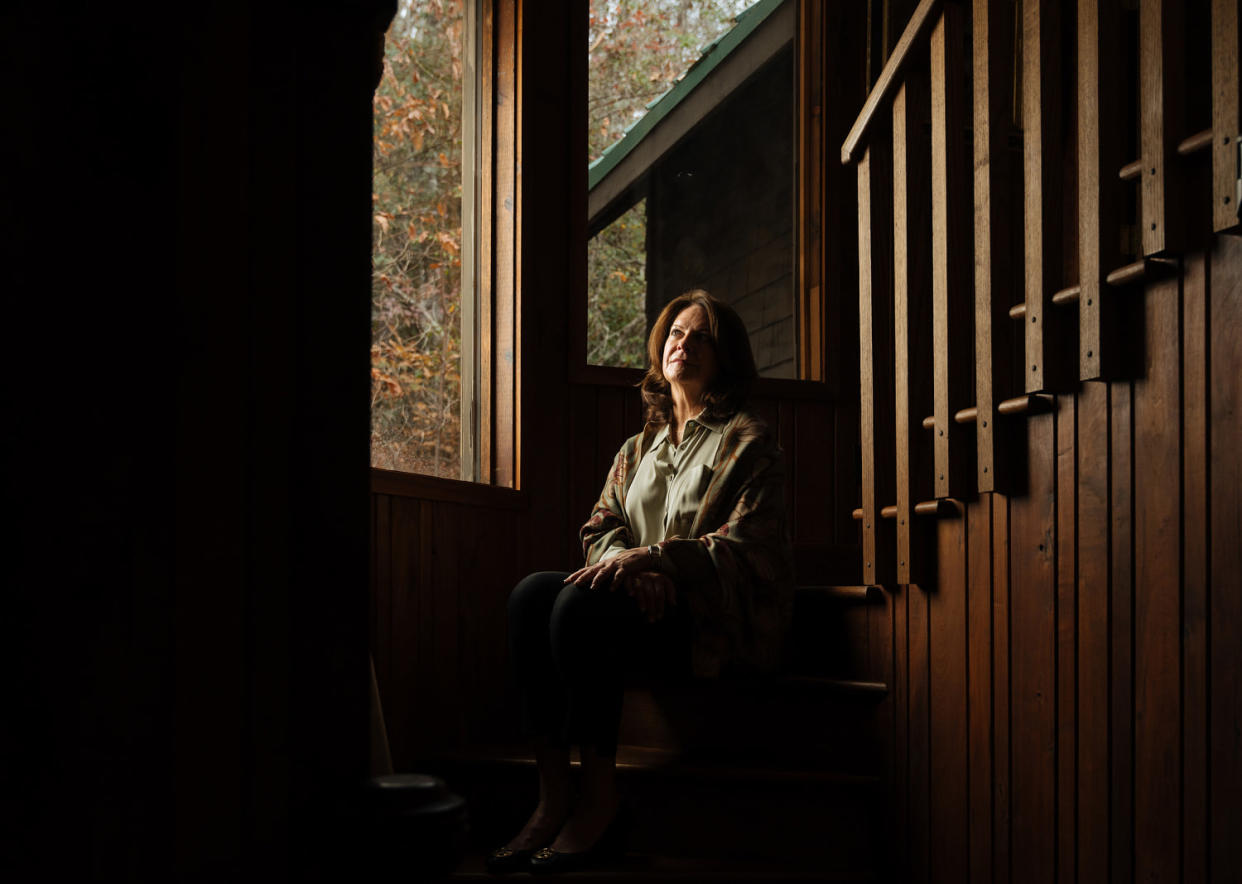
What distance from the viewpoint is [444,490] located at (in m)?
2.53

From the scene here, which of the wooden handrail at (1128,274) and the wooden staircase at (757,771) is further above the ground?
the wooden handrail at (1128,274)

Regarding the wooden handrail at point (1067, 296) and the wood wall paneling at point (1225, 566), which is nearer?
the wood wall paneling at point (1225, 566)

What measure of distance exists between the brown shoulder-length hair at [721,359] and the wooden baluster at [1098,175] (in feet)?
2.95

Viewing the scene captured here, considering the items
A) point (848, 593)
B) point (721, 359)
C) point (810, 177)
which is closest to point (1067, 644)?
point (848, 593)

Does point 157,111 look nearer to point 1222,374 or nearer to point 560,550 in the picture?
point 1222,374

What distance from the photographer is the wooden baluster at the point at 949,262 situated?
2014 mm

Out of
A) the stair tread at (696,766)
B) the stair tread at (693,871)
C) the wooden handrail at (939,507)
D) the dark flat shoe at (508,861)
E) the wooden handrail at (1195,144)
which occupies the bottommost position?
the stair tread at (693,871)

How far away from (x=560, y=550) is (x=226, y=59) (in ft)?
7.00

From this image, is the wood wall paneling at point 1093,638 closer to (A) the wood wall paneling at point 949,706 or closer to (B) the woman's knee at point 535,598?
(A) the wood wall paneling at point 949,706

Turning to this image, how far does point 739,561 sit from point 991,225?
84cm

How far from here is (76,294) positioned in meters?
0.79

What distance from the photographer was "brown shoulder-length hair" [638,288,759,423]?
248cm

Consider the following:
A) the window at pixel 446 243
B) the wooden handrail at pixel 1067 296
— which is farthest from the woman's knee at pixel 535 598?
the wooden handrail at pixel 1067 296

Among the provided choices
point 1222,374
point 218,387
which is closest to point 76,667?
point 218,387
